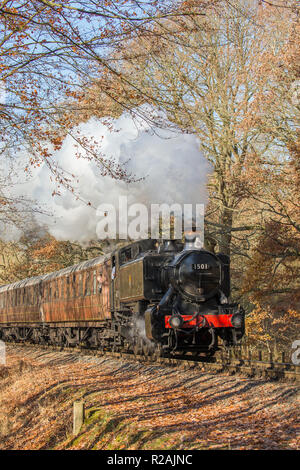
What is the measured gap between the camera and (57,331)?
75.5 feet

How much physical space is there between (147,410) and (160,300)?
552cm

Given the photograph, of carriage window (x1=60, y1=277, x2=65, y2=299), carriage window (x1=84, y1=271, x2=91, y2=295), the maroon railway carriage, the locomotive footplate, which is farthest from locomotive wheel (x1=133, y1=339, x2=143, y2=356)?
carriage window (x1=60, y1=277, x2=65, y2=299)

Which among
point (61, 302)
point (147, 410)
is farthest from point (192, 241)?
point (61, 302)

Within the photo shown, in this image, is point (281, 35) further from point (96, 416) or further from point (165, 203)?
point (96, 416)

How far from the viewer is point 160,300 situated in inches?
550

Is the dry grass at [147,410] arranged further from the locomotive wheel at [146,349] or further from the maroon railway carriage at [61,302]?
the maroon railway carriage at [61,302]

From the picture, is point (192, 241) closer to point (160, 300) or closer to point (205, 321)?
point (160, 300)

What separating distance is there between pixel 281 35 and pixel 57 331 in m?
14.4

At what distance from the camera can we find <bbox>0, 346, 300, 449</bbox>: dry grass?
22.1ft

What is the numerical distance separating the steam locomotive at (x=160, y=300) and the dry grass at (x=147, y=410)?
1.13m

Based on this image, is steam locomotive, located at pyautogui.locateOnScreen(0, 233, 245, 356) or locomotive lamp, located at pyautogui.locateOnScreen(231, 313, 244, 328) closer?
locomotive lamp, located at pyautogui.locateOnScreen(231, 313, 244, 328)

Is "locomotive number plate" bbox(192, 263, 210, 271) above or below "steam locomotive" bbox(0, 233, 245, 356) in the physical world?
above

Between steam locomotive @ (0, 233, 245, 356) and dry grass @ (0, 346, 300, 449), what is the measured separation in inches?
44.6

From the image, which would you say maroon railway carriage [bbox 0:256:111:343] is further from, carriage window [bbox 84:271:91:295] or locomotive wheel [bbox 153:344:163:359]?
locomotive wheel [bbox 153:344:163:359]
